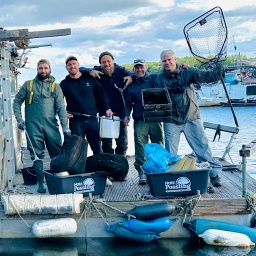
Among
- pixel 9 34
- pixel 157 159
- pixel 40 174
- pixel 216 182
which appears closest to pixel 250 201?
pixel 216 182

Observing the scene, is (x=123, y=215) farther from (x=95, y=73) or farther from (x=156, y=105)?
(x=95, y=73)

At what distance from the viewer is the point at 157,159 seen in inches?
282

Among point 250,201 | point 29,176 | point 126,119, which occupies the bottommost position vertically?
point 250,201

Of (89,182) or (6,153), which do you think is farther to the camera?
(6,153)

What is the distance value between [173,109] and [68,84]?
5.31 ft

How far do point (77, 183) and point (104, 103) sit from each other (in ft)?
5.32

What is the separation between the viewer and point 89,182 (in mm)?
7090

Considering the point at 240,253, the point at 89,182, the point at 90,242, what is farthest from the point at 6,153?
the point at 240,253

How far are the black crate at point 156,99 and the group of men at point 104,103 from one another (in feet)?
0.45

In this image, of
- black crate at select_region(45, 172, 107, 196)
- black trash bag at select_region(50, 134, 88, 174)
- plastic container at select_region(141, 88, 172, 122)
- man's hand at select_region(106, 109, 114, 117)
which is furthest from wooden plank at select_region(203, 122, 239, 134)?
black trash bag at select_region(50, 134, 88, 174)

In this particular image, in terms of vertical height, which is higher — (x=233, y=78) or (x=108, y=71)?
(x=108, y=71)

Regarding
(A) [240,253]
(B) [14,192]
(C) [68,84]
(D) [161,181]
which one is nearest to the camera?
(A) [240,253]

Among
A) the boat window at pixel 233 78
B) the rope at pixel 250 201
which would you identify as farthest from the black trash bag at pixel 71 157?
the boat window at pixel 233 78

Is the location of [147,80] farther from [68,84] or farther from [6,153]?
[6,153]
